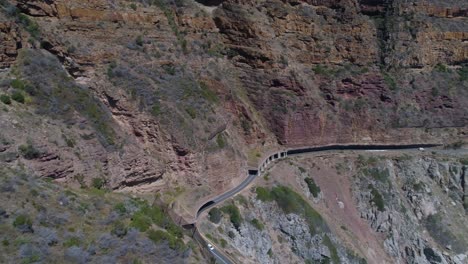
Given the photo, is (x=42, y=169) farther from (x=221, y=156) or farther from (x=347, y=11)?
(x=347, y=11)

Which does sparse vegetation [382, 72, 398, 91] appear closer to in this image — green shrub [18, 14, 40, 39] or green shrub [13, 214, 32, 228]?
green shrub [18, 14, 40, 39]

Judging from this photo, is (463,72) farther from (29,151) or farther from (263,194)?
(29,151)

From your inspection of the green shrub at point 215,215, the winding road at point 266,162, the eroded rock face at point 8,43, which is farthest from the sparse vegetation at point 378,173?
the eroded rock face at point 8,43

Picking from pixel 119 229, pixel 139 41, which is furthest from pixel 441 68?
pixel 119 229

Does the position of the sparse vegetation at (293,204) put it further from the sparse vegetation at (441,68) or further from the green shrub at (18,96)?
the sparse vegetation at (441,68)

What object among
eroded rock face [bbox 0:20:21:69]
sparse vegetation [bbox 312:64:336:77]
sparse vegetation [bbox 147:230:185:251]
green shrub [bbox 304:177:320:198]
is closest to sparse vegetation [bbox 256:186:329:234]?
green shrub [bbox 304:177:320:198]

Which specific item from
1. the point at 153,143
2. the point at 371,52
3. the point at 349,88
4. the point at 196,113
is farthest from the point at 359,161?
the point at 153,143
